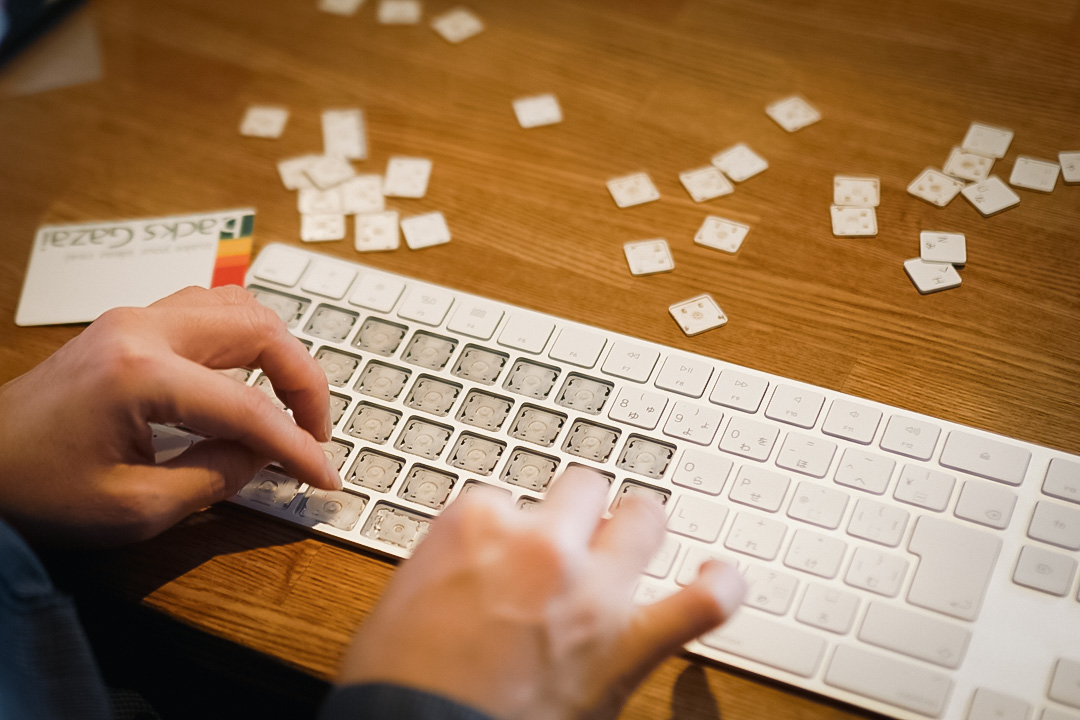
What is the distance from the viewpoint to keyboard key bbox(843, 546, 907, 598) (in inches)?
25.1

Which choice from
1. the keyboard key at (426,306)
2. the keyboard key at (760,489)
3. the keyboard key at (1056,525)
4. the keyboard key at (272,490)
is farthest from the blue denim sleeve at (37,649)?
the keyboard key at (1056,525)

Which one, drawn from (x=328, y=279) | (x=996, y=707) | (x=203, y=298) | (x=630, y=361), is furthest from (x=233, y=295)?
(x=996, y=707)

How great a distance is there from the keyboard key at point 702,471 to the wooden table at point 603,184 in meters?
0.14

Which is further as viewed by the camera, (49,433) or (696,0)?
(696,0)

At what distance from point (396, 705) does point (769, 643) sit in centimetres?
29

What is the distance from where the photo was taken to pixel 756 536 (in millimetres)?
673

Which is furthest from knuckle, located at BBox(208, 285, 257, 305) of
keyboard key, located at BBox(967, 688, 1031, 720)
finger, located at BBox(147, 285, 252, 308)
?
keyboard key, located at BBox(967, 688, 1031, 720)

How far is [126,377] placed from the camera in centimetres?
Answer: 63

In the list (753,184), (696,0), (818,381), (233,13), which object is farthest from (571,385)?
(233,13)

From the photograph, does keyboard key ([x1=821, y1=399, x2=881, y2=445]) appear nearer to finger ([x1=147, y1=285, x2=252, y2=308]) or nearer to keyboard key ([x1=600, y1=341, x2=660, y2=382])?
keyboard key ([x1=600, y1=341, x2=660, y2=382])

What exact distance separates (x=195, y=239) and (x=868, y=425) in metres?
0.74

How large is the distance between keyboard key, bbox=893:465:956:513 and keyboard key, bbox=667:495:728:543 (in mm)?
144

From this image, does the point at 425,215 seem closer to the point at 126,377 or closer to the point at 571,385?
the point at 571,385

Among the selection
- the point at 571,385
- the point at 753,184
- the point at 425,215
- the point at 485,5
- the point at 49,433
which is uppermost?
the point at 485,5
